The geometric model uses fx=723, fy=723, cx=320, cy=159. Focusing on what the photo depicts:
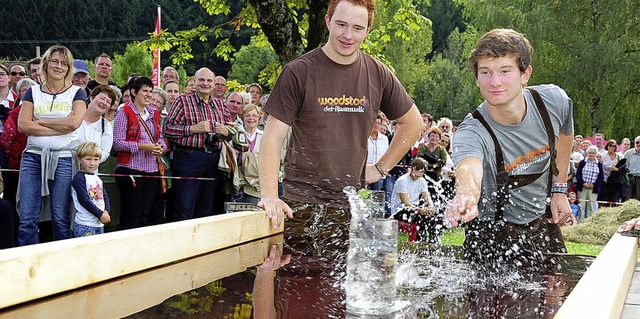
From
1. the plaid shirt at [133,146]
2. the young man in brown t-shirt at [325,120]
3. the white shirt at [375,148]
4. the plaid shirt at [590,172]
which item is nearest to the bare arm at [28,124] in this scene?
the plaid shirt at [133,146]

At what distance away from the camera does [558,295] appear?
2682 mm

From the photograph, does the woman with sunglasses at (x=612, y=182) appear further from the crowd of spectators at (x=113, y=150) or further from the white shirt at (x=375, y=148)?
the crowd of spectators at (x=113, y=150)

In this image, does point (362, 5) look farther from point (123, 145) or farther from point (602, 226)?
point (602, 226)

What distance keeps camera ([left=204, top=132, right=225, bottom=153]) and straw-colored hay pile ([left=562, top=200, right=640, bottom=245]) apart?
23.3ft

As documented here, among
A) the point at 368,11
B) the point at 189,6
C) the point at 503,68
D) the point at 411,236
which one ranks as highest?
the point at 189,6

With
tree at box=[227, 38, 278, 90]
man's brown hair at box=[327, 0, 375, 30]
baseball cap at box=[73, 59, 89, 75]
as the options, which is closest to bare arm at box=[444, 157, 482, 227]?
man's brown hair at box=[327, 0, 375, 30]

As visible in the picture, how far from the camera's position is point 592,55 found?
31766 mm

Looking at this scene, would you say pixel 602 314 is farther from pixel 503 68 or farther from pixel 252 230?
pixel 252 230

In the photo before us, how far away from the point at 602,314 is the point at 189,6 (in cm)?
6312

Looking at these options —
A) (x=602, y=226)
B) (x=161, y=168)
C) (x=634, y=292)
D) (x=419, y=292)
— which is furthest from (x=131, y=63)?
(x=419, y=292)

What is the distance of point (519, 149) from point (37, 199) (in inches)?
181

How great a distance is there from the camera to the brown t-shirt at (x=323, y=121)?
4.05 meters

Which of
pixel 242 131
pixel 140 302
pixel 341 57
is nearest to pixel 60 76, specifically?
pixel 242 131

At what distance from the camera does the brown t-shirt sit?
159 inches
